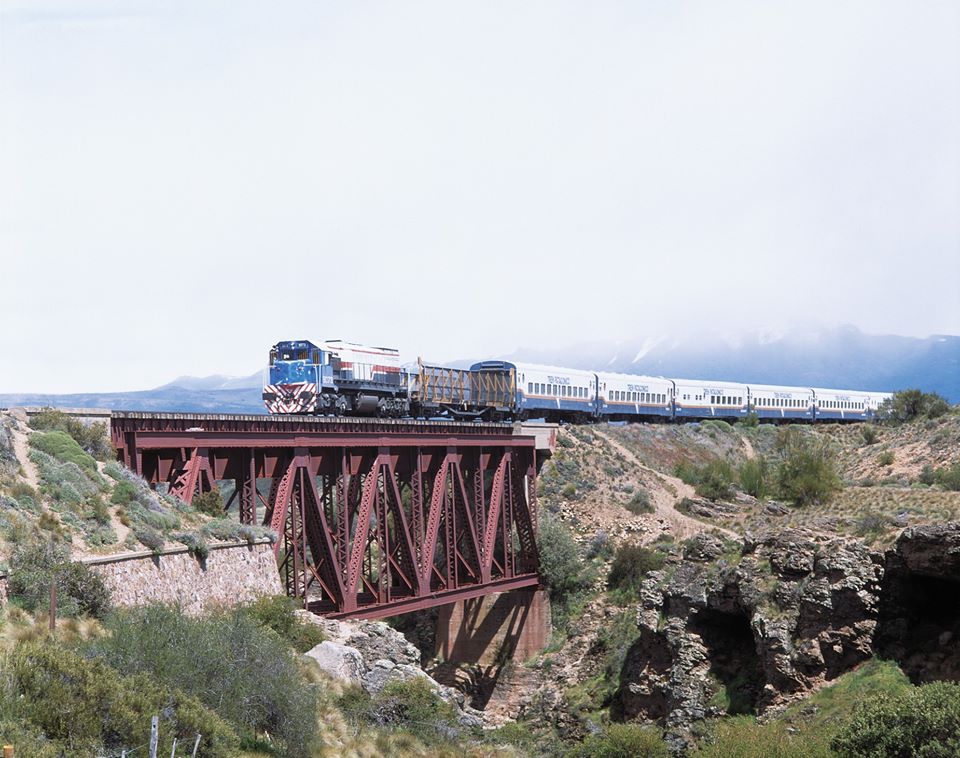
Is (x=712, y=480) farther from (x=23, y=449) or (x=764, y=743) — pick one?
(x=23, y=449)

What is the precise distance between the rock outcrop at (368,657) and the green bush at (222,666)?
4.97 m

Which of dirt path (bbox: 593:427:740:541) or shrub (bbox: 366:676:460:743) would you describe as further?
dirt path (bbox: 593:427:740:541)

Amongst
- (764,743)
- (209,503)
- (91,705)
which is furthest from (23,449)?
(764,743)

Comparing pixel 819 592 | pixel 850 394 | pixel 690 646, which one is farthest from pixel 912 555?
pixel 850 394

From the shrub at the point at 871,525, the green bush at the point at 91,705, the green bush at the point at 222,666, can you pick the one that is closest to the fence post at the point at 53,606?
the green bush at the point at 222,666

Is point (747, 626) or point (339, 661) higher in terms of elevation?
point (339, 661)

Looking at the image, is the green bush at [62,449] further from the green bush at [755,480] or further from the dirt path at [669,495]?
the green bush at [755,480]

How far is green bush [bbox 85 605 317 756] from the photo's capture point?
20.4 m

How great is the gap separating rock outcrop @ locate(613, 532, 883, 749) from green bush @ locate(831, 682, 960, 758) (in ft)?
32.9

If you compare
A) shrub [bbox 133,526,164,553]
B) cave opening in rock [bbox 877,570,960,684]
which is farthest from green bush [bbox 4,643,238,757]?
cave opening in rock [bbox 877,570,960,684]

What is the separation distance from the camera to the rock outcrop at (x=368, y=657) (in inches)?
1145

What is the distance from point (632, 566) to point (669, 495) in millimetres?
12718

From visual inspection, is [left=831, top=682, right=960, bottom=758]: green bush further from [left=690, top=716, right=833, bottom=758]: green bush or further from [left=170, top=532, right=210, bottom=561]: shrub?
[left=170, top=532, right=210, bottom=561]: shrub

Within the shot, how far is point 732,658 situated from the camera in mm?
42562
